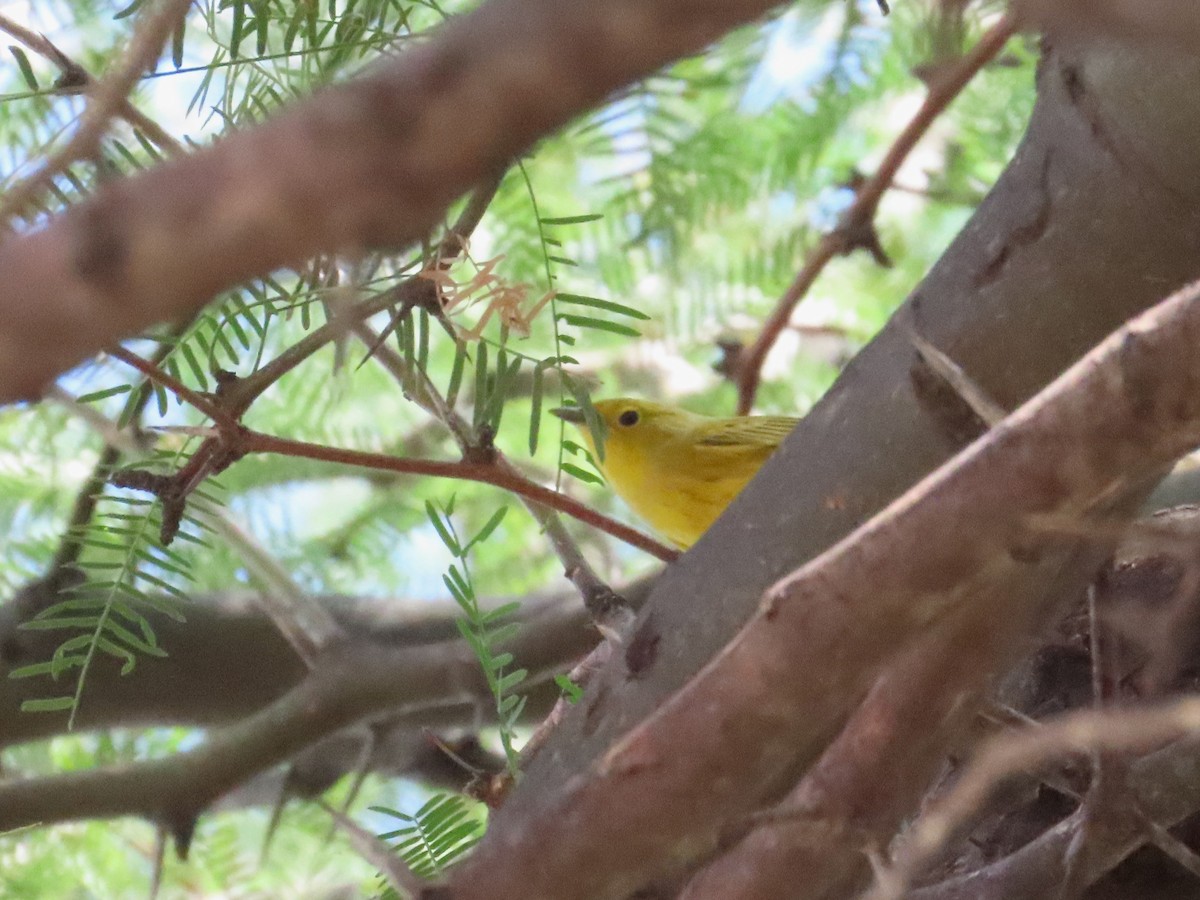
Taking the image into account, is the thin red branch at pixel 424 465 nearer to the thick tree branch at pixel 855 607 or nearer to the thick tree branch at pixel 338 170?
the thick tree branch at pixel 855 607

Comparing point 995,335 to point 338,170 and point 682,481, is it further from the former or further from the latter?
point 682,481

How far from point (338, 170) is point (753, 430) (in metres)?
1.68

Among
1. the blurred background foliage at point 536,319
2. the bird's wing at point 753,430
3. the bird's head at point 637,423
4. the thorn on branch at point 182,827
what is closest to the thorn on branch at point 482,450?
the blurred background foliage at point 536,319

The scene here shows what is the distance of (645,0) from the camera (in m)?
0.25

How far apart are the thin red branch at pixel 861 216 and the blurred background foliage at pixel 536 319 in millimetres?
49

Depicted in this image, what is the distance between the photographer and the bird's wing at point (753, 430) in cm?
190

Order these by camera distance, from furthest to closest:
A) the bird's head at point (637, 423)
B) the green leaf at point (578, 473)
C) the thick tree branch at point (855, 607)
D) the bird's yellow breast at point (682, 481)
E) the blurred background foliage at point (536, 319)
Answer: the bird's head at point (637, 423), the bird's yellow breast at point (682, 481), the blurred background foliage at point (536, 319), the green leaf at point (578, 473), the thick tree branch at point (855, 607)

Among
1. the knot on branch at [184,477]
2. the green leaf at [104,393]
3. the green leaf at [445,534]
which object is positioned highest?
the green leaf at [104,393]

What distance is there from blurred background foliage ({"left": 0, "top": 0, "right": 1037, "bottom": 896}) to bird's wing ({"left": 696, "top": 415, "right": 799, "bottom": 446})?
0.12 meters

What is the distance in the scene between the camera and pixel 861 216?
1506mm

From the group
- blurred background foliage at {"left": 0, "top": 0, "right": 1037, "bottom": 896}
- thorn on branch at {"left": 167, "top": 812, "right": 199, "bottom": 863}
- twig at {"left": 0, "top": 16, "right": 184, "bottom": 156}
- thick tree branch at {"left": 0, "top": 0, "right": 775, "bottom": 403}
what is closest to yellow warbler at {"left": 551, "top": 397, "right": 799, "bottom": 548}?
blurred background foliage at {"left": 0, "top": 0, "right": 1037, "bottom": 896}

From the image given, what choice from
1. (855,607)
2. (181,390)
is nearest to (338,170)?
(855,607)

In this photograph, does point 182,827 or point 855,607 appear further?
point 182,827

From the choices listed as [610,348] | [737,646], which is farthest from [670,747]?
[610,348]
